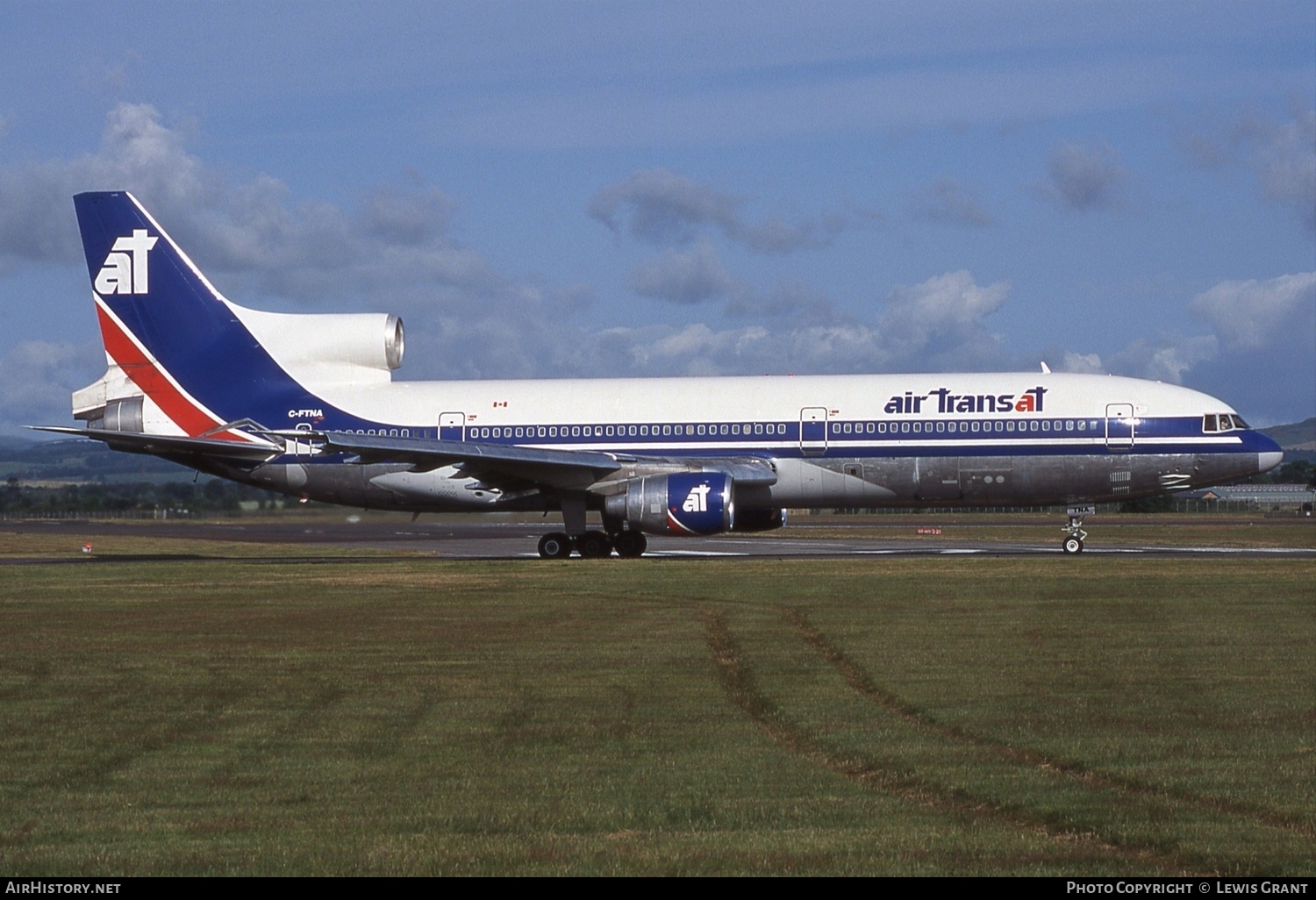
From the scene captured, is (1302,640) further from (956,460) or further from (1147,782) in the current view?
(956,460)

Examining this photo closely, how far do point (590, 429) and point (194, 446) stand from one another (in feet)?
32.9

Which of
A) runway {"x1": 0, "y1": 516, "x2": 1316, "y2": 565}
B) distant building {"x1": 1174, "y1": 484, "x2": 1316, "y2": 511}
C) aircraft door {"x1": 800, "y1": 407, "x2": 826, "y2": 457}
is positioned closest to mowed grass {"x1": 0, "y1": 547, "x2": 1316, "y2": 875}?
aircraft door {"x1": 800, "y1": 407, "x2": 826, "y2": 457}

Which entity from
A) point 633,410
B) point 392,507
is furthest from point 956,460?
point 392,507

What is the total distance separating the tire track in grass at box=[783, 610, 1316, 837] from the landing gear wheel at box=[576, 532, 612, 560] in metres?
21.2

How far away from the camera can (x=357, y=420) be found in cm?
3912

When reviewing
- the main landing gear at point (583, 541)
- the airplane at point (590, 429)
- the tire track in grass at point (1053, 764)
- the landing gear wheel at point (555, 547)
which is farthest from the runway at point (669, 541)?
the tire track in grass at point (1053, 764)

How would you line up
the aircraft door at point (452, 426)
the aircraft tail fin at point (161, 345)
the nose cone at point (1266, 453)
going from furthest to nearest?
the aircraft tail fin at point (161, 345) < the aircraft door at point (452, 426) < the nose cone at point (1266, 453)

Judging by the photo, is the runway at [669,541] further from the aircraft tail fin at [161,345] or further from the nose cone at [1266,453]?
the aircraft tail fin at [161,345]

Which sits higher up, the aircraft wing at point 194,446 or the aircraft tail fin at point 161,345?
the aircraft tail fin at point 161,345

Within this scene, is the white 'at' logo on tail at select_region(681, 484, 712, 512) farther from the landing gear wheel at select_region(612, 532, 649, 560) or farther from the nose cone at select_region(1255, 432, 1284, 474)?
the nose cone at select_region(1255, 432, 1284, 474)

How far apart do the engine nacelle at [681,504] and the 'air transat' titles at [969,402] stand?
482cm

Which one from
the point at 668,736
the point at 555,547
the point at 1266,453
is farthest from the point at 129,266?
the point at 668,736

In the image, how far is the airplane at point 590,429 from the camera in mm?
35688

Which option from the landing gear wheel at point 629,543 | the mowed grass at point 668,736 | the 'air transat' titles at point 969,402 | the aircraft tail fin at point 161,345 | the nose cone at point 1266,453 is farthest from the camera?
the aircraft tail fin at point 161,345
